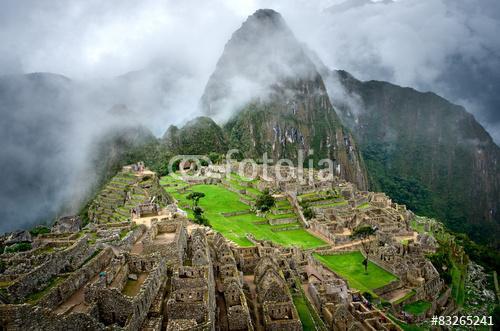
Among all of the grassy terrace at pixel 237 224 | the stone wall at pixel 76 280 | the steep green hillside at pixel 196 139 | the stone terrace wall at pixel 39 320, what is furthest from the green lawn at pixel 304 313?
the steep green hillside at pixel 196 139

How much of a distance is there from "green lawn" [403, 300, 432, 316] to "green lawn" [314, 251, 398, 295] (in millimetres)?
2685

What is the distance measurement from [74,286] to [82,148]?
4016 inches

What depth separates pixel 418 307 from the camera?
34.8 metres

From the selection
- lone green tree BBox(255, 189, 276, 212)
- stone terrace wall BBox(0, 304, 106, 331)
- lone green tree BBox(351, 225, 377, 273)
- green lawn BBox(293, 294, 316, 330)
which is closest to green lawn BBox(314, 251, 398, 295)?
lone green tree BBox(351, 225, 377, 273)

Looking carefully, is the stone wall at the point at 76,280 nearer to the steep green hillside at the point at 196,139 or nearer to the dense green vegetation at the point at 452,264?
the dense green vegetation at the point at 452,264

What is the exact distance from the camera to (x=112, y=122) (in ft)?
427

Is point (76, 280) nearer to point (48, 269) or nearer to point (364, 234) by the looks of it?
point (48, 269)

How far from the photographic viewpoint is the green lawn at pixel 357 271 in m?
36.3

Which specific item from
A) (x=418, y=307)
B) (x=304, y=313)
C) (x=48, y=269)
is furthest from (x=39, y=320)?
(x=418, y=307)

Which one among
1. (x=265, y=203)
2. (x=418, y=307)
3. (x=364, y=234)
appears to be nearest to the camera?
(x=418, y=307)

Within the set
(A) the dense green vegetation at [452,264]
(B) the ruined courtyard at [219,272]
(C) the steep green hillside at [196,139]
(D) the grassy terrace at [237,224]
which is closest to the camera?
(B) the ruined courtyard at [219,272]

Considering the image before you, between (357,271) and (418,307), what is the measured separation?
6438 millimetres

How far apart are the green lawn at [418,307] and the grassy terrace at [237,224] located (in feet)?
42.3

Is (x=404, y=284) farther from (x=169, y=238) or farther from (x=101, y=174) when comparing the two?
(x=101, y=174)
